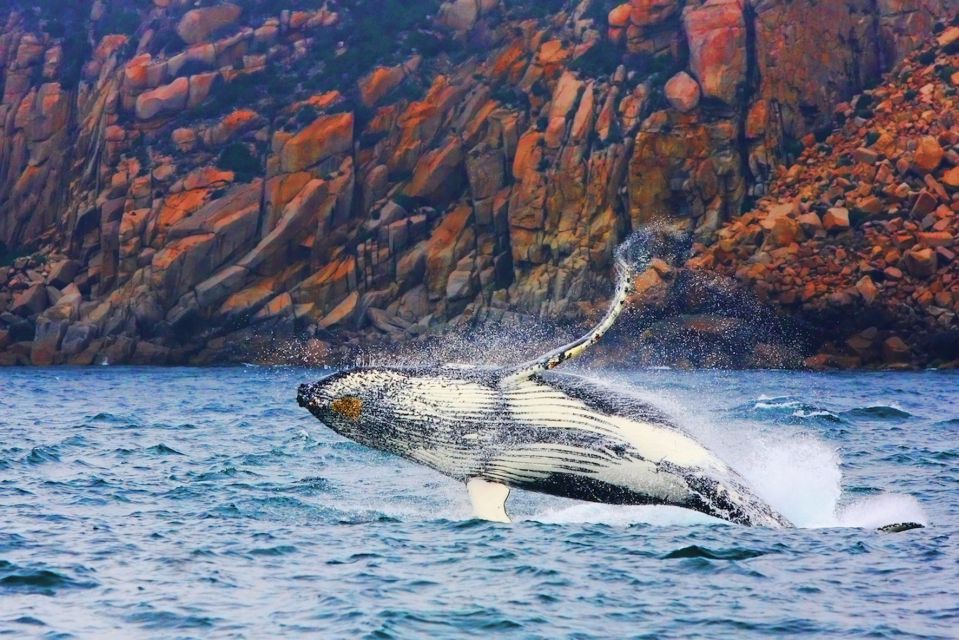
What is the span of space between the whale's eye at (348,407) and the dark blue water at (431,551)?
1.45 m

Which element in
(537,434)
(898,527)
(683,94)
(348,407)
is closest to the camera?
(537,434)

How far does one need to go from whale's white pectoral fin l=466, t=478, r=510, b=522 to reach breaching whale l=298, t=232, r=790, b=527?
12 mm

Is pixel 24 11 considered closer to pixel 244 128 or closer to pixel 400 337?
pixel 244 128

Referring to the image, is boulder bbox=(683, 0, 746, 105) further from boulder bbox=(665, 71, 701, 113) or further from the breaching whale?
the breaching whale

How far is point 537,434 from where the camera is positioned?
48.2 feet

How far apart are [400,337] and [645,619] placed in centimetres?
5038

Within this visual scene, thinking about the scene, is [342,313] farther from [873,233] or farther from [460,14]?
[873,233]

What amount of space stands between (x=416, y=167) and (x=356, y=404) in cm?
5231

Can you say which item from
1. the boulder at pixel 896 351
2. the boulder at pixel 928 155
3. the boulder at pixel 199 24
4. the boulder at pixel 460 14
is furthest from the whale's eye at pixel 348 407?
the boulder at pixel 199 24

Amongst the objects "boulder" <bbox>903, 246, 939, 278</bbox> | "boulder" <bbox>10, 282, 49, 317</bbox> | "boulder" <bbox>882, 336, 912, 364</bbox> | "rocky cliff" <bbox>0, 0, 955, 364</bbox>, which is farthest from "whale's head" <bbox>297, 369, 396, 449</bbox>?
"boulder" <bbox>10, 282, 49, 317</bbox>

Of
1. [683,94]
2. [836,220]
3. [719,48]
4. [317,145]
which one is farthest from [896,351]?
[317,145]

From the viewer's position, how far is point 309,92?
232ft

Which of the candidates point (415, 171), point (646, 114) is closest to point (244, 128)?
point (415, 171)

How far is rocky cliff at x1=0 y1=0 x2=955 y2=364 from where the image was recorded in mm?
61812
